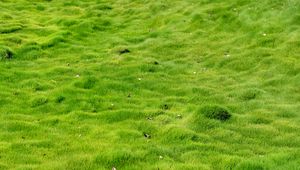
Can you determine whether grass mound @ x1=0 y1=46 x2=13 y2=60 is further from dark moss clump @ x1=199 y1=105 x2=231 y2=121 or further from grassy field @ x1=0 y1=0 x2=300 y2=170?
dark moss clump @ x1=199 y1=105 x2=231 y2=121

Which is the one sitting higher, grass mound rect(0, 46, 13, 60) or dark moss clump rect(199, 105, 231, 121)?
dark moss clump rect(199, 105, 231, 121)

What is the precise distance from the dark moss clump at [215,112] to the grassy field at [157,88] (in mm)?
38

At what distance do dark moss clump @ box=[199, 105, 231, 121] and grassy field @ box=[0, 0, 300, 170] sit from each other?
1.5 inches

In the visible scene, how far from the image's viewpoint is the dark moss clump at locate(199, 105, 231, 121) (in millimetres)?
17406

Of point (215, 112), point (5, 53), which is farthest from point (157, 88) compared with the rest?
point (5, 53)

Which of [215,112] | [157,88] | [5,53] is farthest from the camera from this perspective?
[5,53]

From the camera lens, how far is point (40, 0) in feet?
153

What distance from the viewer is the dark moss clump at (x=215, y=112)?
57.1ft

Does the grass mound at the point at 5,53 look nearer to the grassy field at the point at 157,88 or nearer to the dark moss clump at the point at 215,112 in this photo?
the grassy field at the point at 157,88

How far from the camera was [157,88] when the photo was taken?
854 inches

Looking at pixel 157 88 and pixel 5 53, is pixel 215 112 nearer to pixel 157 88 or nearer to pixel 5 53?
pixel 157 88

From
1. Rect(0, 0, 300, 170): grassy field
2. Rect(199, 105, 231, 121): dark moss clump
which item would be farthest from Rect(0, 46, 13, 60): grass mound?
Rect(199, 105, 231, 121): dark moss clump

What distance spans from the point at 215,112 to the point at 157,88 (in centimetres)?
477

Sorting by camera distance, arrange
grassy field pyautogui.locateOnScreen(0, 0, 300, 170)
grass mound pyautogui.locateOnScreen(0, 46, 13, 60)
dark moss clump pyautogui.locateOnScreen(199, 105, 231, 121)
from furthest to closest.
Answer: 1. grass mound pyautogui.locateOnScreen(0, 46, 13, 60)
2. dark moss clump pyautogui.locateOnScreen(199, 105, 231, 121)
3. grassy field pyautogui.locateOnScreen(0, 0, 300, 170)
